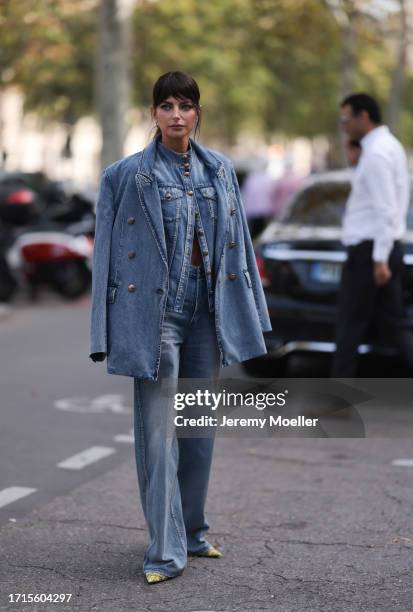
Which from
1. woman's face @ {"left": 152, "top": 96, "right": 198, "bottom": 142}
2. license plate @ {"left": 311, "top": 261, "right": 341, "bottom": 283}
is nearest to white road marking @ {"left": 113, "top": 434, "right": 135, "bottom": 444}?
license plate @ {"left": 311, "top": 261, "right": 341, "bottom": 283}

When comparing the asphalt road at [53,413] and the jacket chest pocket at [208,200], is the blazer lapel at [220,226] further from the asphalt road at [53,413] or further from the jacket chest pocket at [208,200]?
the asphalt road at [53,413]

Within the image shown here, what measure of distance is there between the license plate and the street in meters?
1.54

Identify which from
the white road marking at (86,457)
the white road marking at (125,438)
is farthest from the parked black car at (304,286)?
the white road marking at (86,457)

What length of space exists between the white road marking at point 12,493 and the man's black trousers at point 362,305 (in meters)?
2.50

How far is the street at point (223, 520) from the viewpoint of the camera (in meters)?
4.40

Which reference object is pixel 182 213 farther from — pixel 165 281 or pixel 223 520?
pixel 223 520

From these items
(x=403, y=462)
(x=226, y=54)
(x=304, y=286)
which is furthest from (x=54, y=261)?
(x=226, y=54)

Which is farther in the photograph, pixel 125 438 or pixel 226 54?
pixel 226 54

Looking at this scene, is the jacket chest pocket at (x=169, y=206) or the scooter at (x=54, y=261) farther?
the scooter at (x=54, y=261)

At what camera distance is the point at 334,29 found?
28734mm

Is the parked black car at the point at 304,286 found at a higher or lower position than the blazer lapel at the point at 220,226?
lower

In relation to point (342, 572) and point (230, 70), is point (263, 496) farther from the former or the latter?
point (230, 70)

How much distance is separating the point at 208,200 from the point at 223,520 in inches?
62.9

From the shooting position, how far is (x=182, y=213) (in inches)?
178
